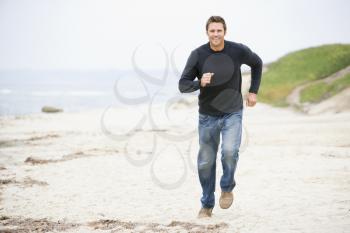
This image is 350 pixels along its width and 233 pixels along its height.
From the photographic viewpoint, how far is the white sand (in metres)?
7.32

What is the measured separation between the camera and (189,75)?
22.1ft

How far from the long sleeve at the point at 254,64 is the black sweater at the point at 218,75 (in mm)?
14

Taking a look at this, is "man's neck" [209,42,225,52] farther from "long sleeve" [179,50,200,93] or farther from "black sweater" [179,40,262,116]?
"long sleeve" [179,50,200,93]

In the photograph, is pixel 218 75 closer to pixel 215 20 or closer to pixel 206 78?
pixel 206 78

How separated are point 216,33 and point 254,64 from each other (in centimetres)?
82

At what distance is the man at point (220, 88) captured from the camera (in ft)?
21.8

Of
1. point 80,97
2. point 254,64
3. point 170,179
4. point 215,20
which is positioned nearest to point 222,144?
point 254,64

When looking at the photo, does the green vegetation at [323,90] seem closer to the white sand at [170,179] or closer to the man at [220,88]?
the white sand at [170,179]

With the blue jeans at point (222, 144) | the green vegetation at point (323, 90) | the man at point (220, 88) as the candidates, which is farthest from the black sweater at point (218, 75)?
the green vegetation at point (323, 90)

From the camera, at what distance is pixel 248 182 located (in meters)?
10.3

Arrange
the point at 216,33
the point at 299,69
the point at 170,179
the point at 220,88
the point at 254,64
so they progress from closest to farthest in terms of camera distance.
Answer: the point at 216,33, the point at 220,88, the point at 254,64, the point at 170,179, the point at 299,69

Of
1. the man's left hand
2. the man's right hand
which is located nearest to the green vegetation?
the man's left hand

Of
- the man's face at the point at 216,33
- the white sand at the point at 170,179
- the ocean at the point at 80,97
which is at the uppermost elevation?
the man's face at the point at 216,33

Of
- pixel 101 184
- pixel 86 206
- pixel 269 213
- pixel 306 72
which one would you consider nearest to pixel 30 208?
pixel 86 206
